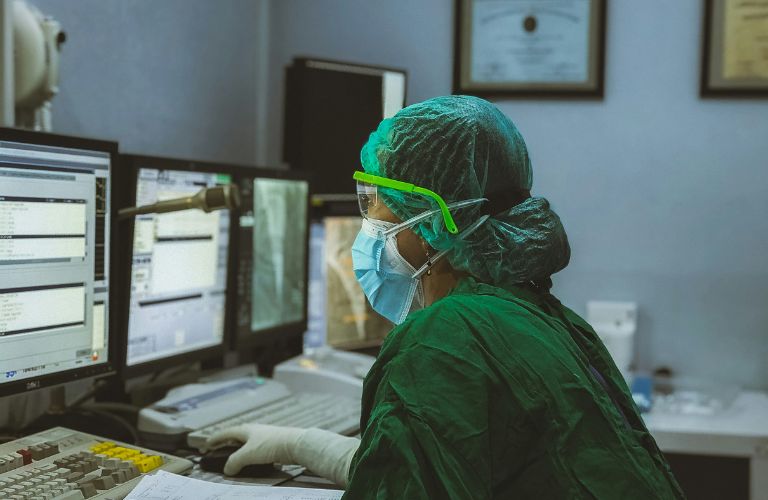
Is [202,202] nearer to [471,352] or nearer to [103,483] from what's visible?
[103,483]

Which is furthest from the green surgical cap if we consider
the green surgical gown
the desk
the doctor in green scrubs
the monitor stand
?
the desk

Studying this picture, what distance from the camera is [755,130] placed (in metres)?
2.64

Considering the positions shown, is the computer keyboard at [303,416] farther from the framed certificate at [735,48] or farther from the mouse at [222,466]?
the framed certificate at [735,48]

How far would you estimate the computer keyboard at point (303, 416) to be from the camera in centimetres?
154

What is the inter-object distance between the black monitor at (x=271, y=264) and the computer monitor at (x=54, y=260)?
19.0 inches

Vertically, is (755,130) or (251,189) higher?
(755,130)

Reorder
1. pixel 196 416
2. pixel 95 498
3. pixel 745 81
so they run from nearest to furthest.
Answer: pixel 95 498 → pixel 196 416 → pixel 745 81

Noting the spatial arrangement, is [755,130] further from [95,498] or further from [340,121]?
[95,498]

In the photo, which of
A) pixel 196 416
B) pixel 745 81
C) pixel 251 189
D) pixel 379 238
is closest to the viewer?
pixel 379 238

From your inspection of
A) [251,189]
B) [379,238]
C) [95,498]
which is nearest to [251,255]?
[251,189]

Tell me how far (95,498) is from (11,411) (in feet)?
1.83

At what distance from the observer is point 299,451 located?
134cm

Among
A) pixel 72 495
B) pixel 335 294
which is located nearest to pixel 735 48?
pixel 335 294

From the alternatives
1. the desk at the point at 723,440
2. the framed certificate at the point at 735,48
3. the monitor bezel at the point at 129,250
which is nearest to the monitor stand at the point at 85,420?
the monitor bezel at the point at 129,250
